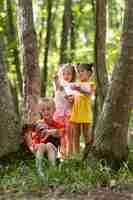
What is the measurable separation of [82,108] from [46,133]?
3.17ft

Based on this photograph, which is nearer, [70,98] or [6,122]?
[6,122]

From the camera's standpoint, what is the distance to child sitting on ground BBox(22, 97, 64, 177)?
7484 millimetres

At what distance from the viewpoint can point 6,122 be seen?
7.65m

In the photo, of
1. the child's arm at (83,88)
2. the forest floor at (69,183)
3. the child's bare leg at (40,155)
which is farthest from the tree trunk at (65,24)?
the forest floor at (69,183)

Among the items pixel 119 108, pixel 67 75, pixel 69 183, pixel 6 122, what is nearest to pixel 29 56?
pixel 67 75

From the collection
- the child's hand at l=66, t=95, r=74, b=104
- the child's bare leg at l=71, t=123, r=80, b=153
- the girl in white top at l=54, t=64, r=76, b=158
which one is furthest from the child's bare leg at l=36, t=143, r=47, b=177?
the child's hand at l=66, t=95, r=74, b=104

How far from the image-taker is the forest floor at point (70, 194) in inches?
236

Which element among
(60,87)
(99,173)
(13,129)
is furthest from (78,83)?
(99,173)

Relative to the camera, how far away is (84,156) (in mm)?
7504

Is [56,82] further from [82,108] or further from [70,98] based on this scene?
[82,108]

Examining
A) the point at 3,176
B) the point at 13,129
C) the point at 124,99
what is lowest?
the point at 3,176

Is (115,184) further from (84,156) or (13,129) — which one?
(13,129)

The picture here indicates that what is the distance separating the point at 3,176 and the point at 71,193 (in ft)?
4.22

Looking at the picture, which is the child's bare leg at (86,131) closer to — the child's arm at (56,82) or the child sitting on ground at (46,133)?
the child sitting on ground at (46,133)
